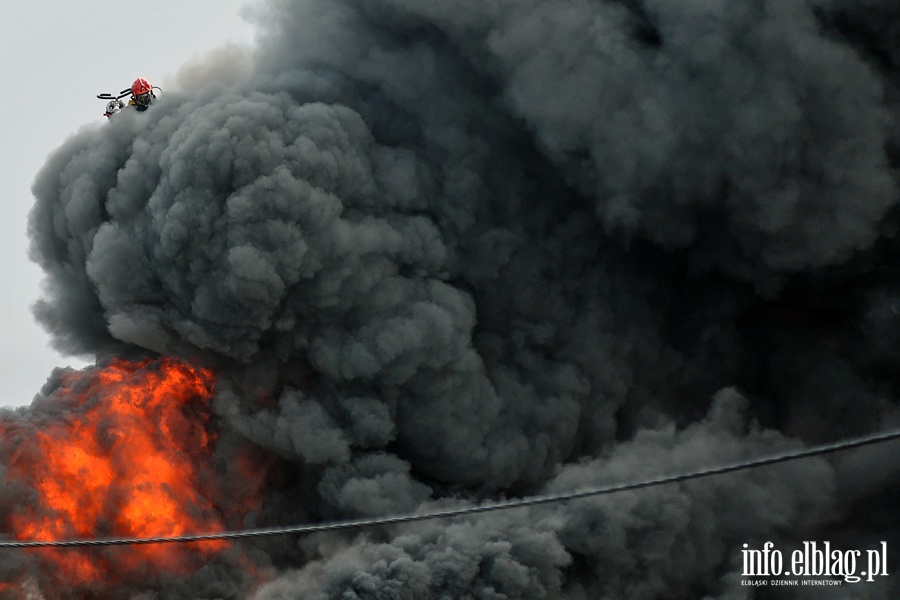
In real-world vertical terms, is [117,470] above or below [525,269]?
below

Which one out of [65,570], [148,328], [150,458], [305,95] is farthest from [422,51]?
[65,570]

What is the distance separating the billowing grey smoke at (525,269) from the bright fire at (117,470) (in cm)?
100

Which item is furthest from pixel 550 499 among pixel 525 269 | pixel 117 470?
pixel 117 470

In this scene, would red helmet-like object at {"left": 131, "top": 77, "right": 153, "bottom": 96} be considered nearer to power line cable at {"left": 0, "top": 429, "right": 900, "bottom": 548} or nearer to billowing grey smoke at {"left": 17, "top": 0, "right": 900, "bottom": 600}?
billowing grey smoke at {"left": 17, "top": 0, "right": 900, "bottom": 600}

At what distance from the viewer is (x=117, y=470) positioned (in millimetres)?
23656

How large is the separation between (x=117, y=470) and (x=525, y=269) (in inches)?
402

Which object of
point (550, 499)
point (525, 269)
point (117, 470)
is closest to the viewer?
point (550, 499)

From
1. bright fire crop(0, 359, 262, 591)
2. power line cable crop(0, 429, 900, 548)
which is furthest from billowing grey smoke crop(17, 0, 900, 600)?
power line cable crop(0, 429, 900, 548)

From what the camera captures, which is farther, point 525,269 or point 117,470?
point 525,269

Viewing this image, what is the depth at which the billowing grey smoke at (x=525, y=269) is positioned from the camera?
23312 millimetres

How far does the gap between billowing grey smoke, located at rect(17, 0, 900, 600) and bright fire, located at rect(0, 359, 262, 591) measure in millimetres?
1003

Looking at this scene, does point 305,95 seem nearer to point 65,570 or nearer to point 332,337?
point 332,337

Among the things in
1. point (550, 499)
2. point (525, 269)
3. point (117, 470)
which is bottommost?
point (550, 499)

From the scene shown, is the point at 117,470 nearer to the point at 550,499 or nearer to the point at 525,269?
the point at 525,269
